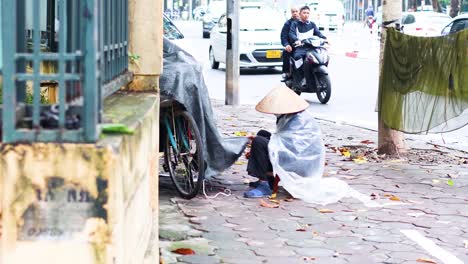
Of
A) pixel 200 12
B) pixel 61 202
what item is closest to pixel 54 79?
pixel 61 202

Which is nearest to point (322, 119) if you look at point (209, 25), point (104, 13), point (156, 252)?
point (156, 252)

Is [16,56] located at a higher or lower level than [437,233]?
higher

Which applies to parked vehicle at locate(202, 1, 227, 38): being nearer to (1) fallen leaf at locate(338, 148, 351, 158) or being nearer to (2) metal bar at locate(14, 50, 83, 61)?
(1) fallen leaf at locate(338, 148, 351, 158)

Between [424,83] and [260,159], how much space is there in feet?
7.44

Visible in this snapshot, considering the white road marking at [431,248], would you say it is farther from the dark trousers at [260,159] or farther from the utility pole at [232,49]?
the utility pole at [232,49]

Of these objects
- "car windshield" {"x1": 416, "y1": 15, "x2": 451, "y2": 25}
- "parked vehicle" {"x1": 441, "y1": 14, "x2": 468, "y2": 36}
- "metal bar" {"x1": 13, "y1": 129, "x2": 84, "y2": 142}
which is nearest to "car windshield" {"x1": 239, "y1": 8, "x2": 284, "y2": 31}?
"parked vehicle" {"x1": 441, "y1": 14, "x2": 468, "y2": 36}

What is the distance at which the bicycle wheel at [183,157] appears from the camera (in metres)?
6.79

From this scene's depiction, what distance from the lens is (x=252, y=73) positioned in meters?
21.5

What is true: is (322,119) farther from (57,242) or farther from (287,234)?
(57,242)

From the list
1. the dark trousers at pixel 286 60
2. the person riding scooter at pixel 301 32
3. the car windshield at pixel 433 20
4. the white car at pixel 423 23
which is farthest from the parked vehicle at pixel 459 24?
the car windshield at pixel 433 20

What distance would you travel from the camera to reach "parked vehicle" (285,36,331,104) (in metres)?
13.9

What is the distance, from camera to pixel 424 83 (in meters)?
8.42

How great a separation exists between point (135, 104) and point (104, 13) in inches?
24.3

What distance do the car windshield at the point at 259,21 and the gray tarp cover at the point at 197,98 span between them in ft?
48.0
